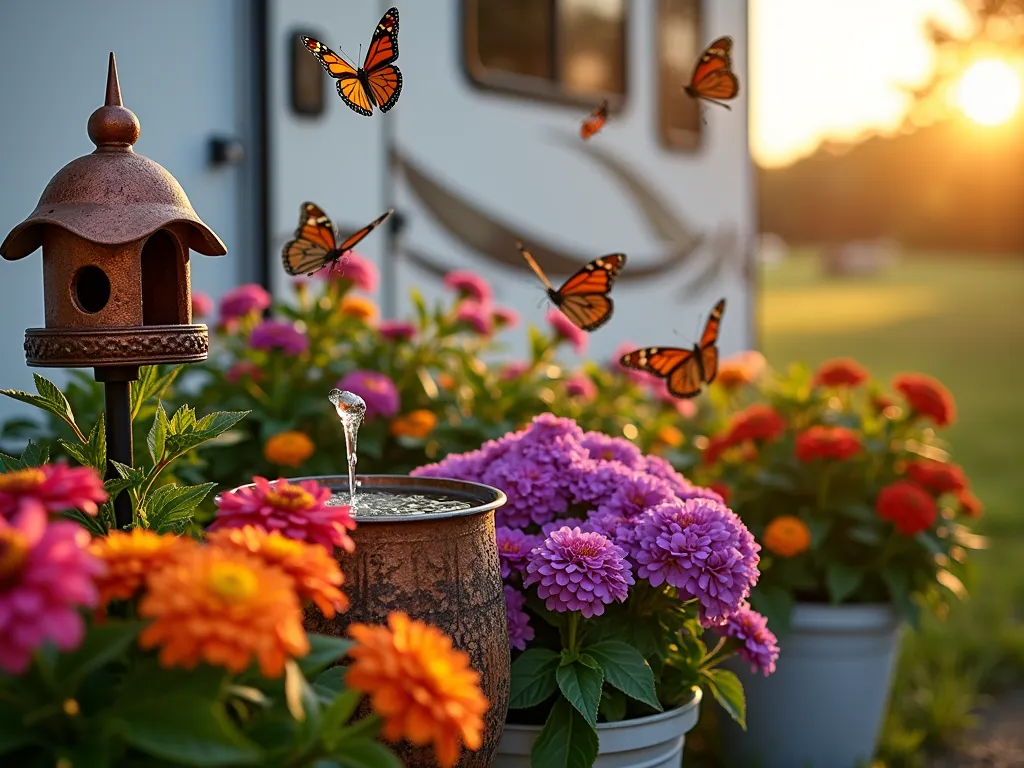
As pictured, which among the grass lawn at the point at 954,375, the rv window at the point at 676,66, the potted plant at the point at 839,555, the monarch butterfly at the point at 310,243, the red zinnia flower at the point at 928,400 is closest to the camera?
the monarch butterfly at the point at 310,243

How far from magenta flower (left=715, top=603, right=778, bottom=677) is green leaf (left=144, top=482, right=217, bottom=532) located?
2.62 feet

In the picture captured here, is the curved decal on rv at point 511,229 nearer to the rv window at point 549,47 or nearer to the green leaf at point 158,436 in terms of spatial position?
the rv window at point 549,47

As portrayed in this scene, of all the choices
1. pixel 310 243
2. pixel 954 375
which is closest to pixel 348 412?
pixel 310 243

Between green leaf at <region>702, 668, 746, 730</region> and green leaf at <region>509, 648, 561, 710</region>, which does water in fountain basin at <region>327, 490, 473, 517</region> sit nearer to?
green leaf at <region>509, 648, 561, 710</region>

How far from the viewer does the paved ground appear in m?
2.80

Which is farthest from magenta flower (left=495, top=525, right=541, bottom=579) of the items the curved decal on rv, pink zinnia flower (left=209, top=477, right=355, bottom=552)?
the curved decal on rv

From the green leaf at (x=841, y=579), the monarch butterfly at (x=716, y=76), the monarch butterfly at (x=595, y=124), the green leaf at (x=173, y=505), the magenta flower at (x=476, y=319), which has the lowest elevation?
the green leaf at (x=841, y=579)

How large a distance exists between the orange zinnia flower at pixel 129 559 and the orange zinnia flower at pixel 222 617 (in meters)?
0.09

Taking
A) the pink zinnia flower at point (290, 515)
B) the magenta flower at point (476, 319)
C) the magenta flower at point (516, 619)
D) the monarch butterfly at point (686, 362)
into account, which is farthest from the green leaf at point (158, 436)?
the magenta flower at point (476, 319)

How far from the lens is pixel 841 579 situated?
2496mm

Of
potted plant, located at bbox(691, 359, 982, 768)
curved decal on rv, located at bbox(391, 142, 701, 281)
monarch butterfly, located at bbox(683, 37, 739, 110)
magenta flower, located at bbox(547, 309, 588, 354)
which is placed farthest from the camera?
curved decal on rv, located at bbox(391, 142, 701, 281)

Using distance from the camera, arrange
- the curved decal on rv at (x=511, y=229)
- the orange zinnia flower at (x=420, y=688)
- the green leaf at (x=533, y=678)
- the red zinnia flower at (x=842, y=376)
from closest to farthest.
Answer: the orange zinnia flower at (x=420, y=688) < the green leaf at (x=533, y=678) < the red zinnia flower at (x=842, y=376) < the curved decal on rv at (x=511, y=229)

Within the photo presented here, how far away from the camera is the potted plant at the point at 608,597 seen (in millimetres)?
1560

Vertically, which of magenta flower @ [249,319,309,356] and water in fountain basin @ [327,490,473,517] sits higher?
Answer: magenta flower @ [249,319,309,356]
